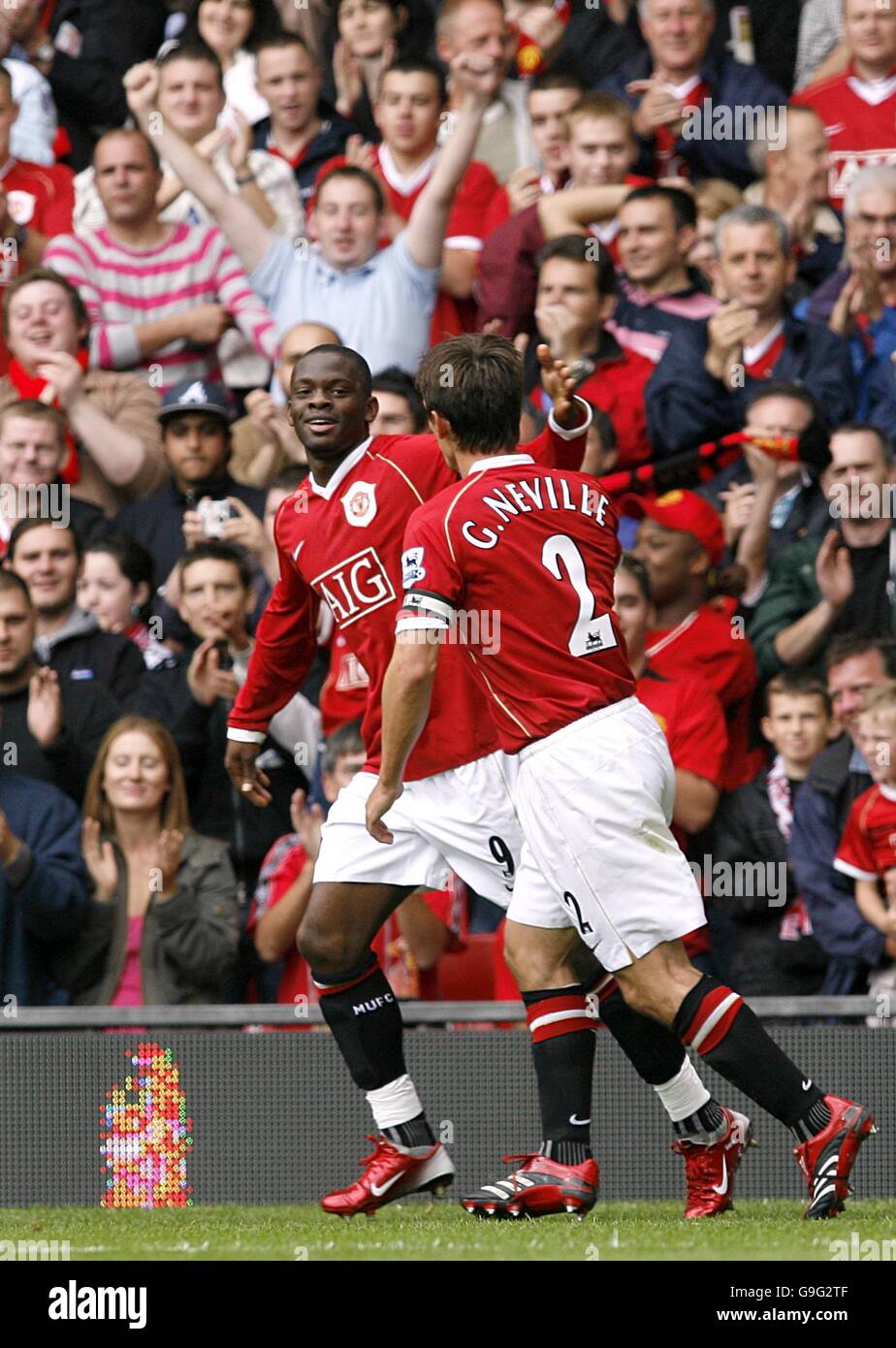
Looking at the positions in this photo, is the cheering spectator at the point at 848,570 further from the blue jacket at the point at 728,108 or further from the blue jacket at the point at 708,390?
the blue jacket at the point at 728,108

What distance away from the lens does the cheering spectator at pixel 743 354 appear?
8.57 m

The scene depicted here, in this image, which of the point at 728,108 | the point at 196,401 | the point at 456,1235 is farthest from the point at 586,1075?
the point at 728,108

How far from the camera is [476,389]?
5.50 metres

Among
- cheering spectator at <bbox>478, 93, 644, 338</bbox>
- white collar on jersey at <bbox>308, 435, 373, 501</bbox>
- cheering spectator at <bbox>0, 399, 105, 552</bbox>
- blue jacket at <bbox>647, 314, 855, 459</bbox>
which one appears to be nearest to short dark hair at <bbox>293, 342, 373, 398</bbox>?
white collar on jersey at <bbox>308, 435, 373, 501</bbox>

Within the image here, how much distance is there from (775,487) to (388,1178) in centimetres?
350

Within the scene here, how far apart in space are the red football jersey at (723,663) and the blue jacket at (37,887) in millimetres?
2286

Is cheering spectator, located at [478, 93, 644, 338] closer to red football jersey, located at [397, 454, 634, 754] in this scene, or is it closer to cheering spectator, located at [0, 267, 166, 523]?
cheering spectator, located at [0, 267, 166, 523]

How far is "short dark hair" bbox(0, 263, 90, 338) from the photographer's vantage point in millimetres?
9398

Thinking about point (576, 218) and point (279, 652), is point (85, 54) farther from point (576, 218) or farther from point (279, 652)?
point (279, 652)

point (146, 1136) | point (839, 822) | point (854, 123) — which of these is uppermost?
point (854, 123)

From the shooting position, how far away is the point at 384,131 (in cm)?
998

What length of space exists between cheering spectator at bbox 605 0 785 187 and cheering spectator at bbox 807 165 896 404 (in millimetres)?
1221

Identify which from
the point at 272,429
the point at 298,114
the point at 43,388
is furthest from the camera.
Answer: the point at 298,114

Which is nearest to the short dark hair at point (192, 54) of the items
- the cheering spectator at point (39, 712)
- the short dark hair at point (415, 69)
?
the short dark hair at point (415, 69)
